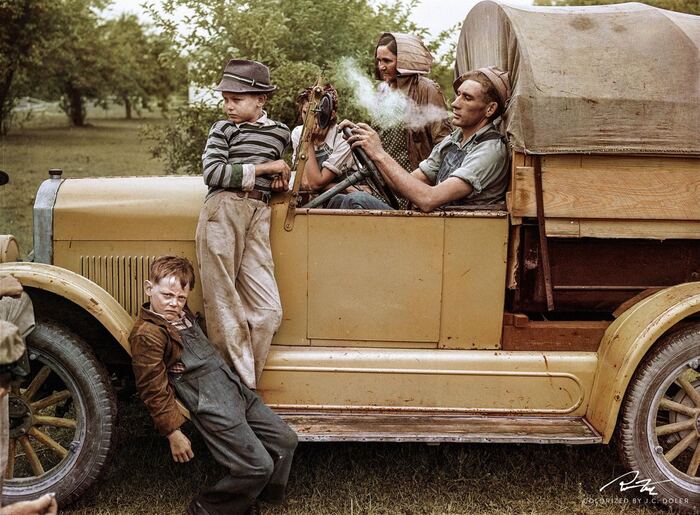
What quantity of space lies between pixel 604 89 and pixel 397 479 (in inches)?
88.3

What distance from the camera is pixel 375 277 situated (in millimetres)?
3975

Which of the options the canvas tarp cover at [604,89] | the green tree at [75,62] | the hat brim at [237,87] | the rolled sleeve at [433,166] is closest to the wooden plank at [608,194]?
the canvas tarp cover at [604,89]

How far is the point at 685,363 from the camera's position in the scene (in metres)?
3.91

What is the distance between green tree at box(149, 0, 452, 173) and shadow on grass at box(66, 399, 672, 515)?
160 inches

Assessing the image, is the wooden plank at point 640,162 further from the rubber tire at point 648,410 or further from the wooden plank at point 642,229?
the rubber tire at point 648,410

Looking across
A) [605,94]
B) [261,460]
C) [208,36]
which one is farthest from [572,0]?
[261,460]

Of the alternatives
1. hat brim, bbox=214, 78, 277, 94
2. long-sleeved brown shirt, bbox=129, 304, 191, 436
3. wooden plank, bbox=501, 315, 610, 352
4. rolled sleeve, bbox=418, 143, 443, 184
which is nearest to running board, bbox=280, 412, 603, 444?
wooden plank, bbox=501, 315, 610, 352

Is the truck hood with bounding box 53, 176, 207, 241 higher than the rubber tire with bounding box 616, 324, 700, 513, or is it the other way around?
the truck hood with bounding box 53, 176, 207, 241

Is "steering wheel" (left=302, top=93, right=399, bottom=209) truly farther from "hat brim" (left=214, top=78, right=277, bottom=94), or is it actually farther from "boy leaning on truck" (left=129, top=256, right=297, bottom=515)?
"boy leaning on truck" (left=129, top=256, right=297, bottom=515)

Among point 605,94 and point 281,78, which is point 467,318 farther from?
point 281,78

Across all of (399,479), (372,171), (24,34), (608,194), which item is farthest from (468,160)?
(24,34)

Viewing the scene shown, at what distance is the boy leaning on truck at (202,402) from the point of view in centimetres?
A: 358

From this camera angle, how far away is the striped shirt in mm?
3828

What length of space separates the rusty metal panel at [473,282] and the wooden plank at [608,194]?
184mm
